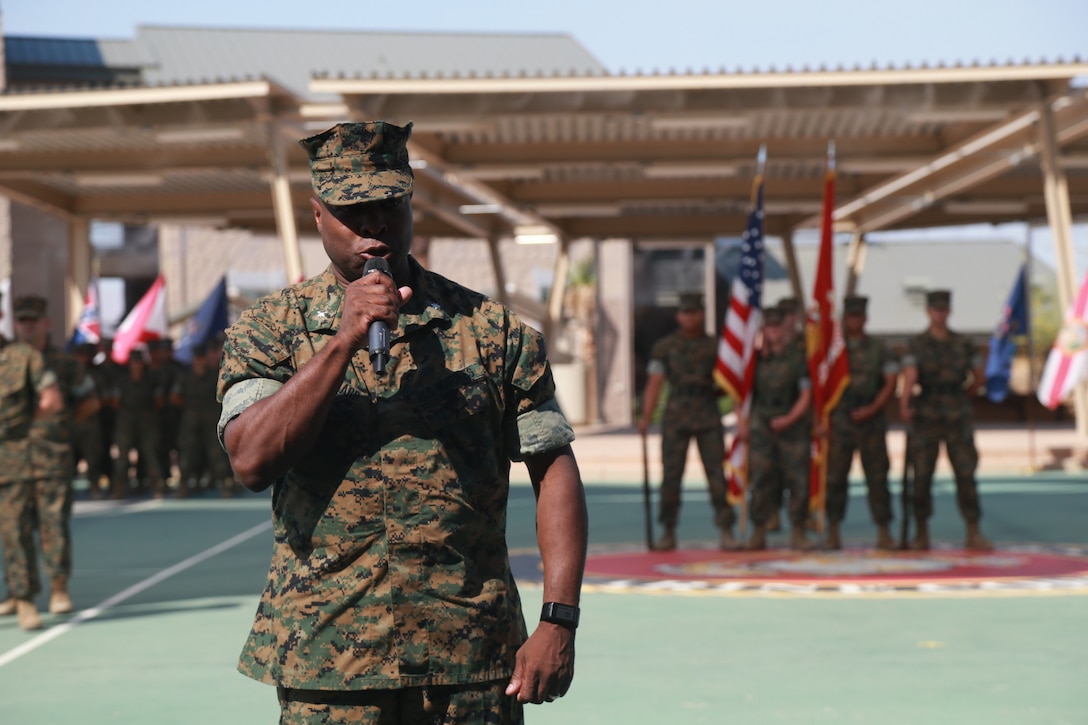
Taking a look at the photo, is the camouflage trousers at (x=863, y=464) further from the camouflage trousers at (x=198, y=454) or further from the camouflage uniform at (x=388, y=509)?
the camouflage uniform at (x=388, y=509)

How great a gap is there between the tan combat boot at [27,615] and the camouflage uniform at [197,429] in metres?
10.3

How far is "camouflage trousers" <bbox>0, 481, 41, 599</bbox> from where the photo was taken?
29.6ft

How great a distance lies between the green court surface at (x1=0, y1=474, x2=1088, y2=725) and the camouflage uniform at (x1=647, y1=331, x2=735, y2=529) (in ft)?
7.73

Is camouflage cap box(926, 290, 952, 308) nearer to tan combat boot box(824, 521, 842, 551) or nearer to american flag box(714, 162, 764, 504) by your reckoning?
american flag box(714, 162, 764, 504)

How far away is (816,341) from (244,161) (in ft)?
41.8

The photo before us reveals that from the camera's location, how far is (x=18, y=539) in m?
9.13

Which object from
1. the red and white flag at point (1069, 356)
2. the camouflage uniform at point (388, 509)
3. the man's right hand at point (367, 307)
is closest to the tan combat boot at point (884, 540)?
the red and white flag at point (1069, 356)

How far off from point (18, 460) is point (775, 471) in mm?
6246

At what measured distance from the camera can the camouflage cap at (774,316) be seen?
12.9m

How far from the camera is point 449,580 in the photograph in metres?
2.94

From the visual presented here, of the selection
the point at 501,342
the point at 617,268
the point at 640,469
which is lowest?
the point at 640,469

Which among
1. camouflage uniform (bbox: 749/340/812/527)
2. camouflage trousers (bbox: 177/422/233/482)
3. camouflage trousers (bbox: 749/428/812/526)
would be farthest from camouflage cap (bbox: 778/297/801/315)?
camouflage trousers (bbox: 177/422/233/482)

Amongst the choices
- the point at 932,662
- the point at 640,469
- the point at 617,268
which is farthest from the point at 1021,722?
the point at 617,268

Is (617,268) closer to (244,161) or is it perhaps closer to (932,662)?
(244,161)
